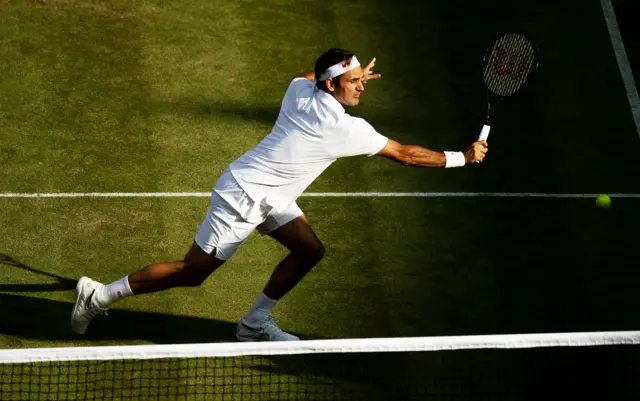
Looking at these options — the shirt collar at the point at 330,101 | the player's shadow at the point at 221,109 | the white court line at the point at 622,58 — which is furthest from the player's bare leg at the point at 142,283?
the white court line at the point at 622,58

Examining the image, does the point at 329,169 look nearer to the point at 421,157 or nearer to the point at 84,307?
the point at 421,157

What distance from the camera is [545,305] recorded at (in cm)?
845

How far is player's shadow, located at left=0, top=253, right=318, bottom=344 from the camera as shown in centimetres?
786

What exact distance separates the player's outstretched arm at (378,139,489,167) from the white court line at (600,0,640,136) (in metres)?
3.74

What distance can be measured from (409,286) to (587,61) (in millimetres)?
4039

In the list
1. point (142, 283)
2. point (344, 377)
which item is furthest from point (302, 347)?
point (142, 283)

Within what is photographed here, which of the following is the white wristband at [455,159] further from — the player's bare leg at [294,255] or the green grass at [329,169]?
the green grass at [329,169]

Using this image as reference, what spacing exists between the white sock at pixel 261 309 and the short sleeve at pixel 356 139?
119 centimetres

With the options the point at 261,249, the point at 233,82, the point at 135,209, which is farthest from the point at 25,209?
the point at 233,82

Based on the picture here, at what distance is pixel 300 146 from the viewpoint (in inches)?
284

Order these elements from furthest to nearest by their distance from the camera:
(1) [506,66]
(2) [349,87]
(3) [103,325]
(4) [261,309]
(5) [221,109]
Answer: (5) [221,109] < (1) [506,66] < (3) [103,325] < (4) [261,309] < (2) [349,87]

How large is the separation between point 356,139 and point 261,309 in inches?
56.8

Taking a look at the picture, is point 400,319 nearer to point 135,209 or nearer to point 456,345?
point 456,345

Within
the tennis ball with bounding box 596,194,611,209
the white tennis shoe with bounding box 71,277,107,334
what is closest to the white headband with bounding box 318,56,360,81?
the white tennis shoe with bounding box 71,277,107,334
